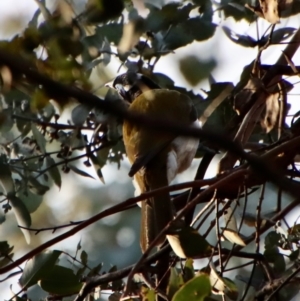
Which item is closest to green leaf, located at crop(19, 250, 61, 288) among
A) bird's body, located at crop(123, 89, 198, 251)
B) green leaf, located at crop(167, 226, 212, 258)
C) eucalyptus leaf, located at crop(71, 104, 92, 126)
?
green leaf, located at crop(167, 226, 212, 258)

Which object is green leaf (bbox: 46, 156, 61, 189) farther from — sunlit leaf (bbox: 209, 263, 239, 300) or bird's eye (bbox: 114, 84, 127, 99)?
bird's eye (bbox: 114, 84, 127, 99)

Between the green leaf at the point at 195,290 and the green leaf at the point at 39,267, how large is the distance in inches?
20.6

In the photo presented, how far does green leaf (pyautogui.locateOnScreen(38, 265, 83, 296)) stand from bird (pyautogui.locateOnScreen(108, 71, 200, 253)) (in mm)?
501

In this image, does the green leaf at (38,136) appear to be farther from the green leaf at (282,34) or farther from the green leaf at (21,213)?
the green leaf at (282,34)

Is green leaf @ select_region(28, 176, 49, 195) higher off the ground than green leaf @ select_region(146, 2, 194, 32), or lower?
lower

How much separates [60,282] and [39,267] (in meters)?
0.08

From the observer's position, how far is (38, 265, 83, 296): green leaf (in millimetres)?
1755

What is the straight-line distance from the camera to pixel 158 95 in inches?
127

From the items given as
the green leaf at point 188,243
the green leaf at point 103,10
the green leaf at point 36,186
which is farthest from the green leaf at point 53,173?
the green leaf at point 103,10

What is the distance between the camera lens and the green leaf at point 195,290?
50.1 inches

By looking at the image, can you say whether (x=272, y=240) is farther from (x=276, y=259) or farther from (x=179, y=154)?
(x=179, y=154)

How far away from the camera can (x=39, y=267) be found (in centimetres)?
172

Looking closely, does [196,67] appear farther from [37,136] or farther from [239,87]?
[37,136]

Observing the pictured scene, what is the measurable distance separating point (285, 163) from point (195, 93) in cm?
102
